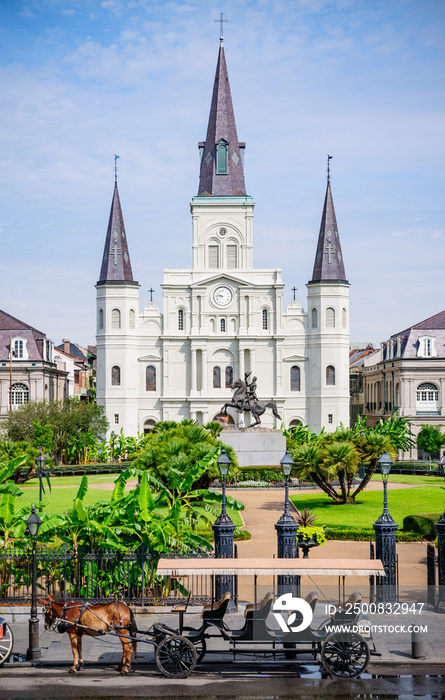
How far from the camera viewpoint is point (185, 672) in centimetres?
1406

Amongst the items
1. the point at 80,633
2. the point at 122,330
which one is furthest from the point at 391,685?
the point at 122,330

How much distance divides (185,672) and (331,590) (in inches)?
276

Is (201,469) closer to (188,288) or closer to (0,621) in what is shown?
(0,621)

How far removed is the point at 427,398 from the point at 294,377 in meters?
13.2

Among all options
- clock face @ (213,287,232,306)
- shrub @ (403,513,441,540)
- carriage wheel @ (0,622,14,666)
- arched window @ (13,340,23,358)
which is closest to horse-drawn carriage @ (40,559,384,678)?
carriage wheel @ (0,622,14,666)

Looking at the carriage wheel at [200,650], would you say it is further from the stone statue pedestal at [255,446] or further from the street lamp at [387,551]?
the stone statue pedestal at [255,446]

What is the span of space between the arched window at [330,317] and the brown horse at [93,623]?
63.2m

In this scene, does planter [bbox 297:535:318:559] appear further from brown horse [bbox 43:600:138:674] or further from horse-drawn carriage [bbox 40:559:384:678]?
brown horse [bbox 43:600:138:674]

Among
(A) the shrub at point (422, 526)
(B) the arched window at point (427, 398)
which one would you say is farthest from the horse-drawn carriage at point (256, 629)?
(B) the arched window at point (427, 398)

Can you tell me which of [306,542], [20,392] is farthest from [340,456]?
[20,392]

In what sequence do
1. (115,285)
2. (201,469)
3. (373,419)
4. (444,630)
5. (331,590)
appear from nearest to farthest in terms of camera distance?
1. (444,630)
2. (331,590)
3. (201,469)
4. (115,285)
5. (373,419)

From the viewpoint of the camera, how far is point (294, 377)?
76938mm

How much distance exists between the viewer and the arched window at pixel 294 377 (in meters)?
76.8

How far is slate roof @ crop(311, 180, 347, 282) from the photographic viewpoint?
75.9m
